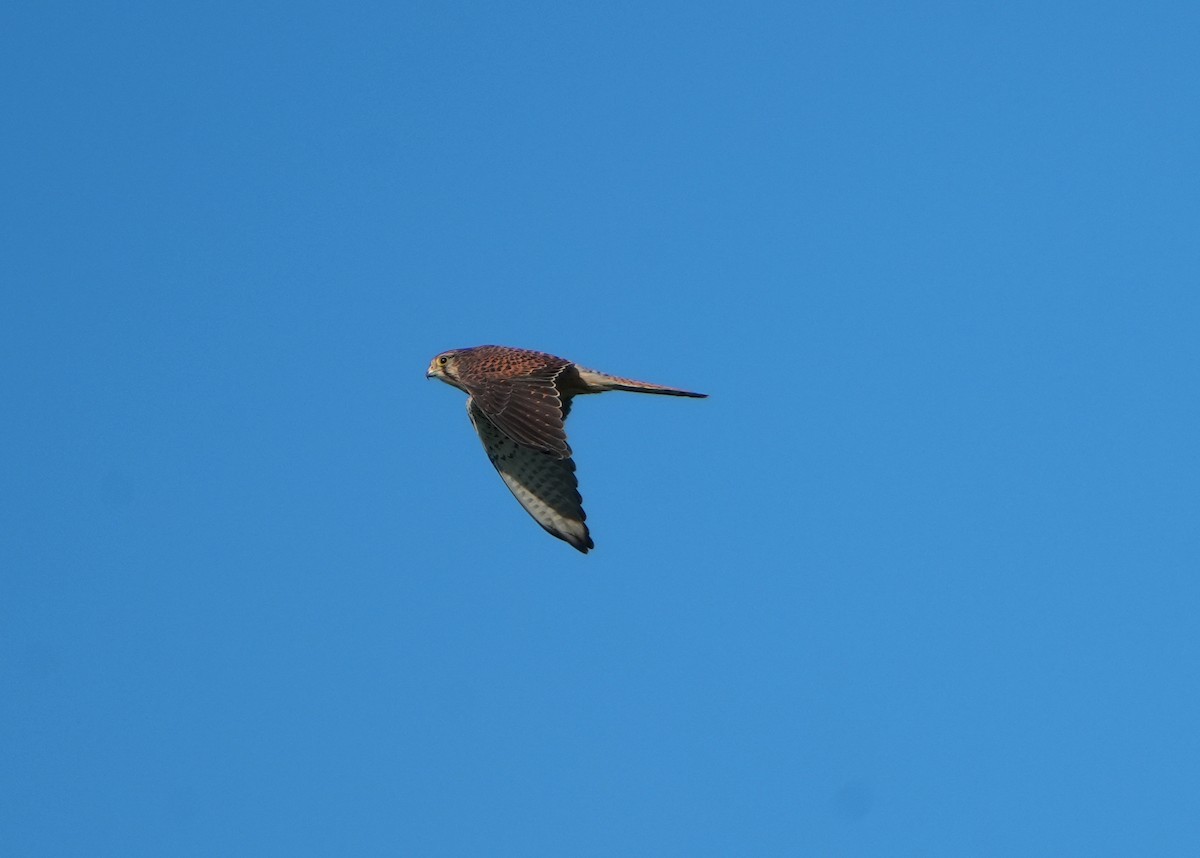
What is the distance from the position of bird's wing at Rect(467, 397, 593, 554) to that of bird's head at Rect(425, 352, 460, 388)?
462 mm

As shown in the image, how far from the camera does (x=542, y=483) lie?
58.9ft

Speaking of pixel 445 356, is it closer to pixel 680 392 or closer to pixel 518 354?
pixel 518 354

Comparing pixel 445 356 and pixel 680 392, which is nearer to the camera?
pixel 680 392

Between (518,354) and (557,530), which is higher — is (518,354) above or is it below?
above

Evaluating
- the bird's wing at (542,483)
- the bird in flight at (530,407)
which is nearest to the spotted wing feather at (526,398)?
the bird in flight at (530,407)

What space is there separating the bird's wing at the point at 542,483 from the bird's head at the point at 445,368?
0.46 m

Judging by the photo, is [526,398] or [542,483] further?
[542,483]

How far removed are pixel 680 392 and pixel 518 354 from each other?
161 cm

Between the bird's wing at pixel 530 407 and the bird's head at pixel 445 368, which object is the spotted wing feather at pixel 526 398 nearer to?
the bird's wing at pixel 530 407

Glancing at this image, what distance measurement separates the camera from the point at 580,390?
58.6ft

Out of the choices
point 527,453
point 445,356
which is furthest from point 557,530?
point 445,356

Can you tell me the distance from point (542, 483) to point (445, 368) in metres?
1.43

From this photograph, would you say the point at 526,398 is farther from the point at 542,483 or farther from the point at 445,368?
the point at 445,368

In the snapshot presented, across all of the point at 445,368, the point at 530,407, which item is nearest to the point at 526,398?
the point at 530,407
